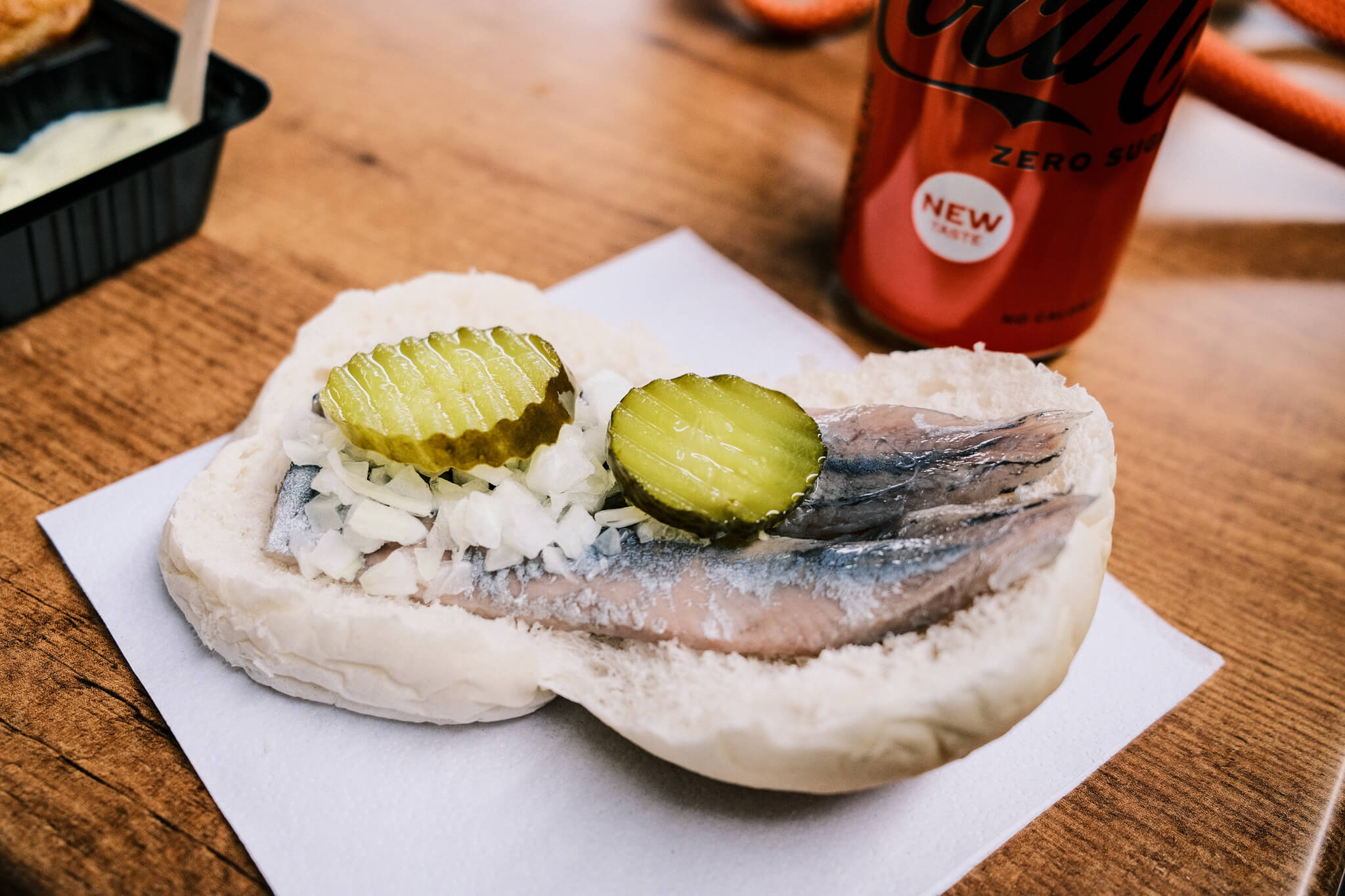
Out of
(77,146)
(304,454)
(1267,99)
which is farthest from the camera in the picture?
(1267,99)

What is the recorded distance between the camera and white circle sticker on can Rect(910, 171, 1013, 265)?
1611mm

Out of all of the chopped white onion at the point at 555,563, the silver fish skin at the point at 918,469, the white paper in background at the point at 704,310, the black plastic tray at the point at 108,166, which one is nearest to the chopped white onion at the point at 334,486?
the chopped white onion at the point at 555,563

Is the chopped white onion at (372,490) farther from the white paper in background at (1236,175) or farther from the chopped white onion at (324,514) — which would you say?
the white paper in background at (1236,175)

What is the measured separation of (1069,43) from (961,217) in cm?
32

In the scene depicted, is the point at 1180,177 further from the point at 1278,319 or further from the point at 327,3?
the point at 327,3

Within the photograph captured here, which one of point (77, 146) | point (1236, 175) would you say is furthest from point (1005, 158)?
point (77, 146)

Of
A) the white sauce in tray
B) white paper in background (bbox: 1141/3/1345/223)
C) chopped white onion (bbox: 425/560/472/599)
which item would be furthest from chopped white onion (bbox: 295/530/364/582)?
white paper in background (bbox: 1141/3/1345/223)

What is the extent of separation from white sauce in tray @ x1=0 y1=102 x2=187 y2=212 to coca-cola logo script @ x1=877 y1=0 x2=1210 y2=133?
146 cm

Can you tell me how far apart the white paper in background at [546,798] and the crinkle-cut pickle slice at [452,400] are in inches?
14.8

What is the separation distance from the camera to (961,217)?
165cm

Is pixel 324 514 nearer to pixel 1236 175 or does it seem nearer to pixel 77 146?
pixel 77 146

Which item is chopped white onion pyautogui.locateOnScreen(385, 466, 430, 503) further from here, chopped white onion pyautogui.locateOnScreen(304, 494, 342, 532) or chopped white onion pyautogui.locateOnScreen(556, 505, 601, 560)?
chopped white onion pyautogui.locateOnScreen(556, 505, 601, 560)

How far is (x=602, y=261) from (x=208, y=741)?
1245 millimetres

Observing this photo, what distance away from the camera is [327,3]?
2789mm
